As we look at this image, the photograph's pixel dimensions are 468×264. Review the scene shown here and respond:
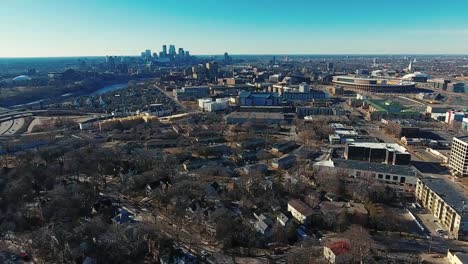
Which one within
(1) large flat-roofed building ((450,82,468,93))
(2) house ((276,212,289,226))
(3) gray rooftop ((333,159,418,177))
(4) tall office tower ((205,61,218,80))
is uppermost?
(4) tall office tower ((205,61,218,80))

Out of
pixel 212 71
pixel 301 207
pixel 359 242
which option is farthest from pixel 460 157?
pixel 212 71

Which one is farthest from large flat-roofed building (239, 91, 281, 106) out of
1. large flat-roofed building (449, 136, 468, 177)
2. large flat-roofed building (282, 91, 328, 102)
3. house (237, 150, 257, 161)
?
large flat-roofed building (449, 136, 468, 177)

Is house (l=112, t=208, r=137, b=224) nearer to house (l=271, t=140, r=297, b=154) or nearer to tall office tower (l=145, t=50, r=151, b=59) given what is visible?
house (l=271, t=140, r=297, b=154)

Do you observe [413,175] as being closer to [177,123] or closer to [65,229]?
[65,229]

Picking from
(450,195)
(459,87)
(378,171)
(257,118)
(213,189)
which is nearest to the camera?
(450,195)

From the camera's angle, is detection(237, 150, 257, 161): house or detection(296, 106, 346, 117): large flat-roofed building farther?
detection(296, 106, 346, 117): large flat-roofed building

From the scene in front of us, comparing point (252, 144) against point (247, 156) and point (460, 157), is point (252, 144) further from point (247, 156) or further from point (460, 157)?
point (460, 157)

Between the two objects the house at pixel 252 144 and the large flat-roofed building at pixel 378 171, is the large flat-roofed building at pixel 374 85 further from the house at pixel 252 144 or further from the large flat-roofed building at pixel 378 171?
the large flat-roofed building at pixel 378 171

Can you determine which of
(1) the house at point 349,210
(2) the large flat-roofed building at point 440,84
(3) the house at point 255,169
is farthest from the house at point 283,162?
(2) the large flat-roofed building at point 440,84

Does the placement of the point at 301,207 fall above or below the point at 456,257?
above
